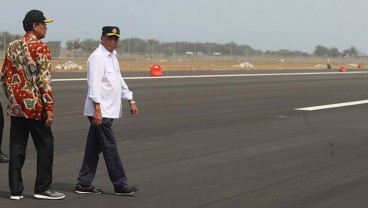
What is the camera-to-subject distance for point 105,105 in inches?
254

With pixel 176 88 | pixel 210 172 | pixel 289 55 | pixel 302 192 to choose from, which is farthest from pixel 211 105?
pixel 289 55

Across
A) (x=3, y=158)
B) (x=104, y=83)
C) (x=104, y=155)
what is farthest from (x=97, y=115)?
(x=3, y=158)

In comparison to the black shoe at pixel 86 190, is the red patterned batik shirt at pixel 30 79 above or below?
above

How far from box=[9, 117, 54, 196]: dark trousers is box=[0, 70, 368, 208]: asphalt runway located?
197mm

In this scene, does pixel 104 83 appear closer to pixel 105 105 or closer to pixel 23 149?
pixel 105 105

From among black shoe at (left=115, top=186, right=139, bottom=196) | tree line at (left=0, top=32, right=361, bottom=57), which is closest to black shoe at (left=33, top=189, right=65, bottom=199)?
black shoe at (left=115, top=186, right=139, bottom=196)

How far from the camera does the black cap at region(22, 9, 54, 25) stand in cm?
611

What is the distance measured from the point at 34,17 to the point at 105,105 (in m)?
1.12

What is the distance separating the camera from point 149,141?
10.6 m

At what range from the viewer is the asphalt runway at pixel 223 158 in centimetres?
659

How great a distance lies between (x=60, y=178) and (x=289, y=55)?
346 ft

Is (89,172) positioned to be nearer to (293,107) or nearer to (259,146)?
(259,146)

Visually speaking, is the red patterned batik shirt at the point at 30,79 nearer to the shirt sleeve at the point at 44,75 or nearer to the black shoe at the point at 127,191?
the shirt sleeve at the point at 44,75

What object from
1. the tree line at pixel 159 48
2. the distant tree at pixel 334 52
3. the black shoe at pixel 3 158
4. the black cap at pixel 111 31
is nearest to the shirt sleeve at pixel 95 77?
the black cap at pixel 111 31
